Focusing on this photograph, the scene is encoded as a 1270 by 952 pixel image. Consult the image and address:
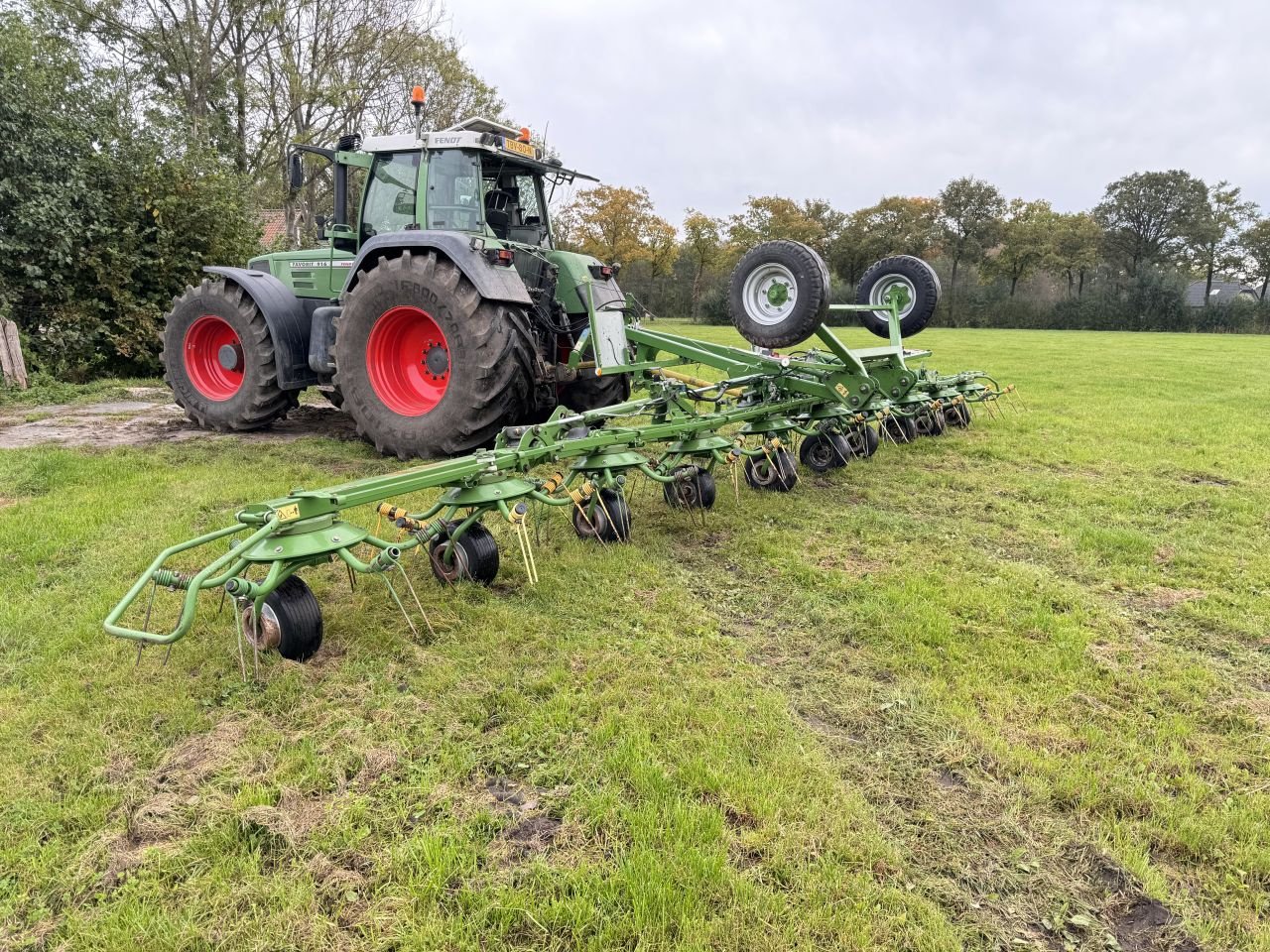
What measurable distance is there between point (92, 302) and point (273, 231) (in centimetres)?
1349

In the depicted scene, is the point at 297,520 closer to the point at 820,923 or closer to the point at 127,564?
the point at 127,564

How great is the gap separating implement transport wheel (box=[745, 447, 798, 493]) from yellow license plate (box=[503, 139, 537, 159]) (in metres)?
3.27

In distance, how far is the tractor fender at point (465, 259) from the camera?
533 cm

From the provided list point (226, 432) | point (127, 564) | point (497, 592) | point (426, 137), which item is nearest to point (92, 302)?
point (226, 432)

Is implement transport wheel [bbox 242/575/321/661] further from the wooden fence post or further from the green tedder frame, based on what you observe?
the wooden fence post

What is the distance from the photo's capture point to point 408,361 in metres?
6.09

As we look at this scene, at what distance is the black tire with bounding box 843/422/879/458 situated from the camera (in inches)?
256

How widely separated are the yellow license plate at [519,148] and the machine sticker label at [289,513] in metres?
4.48

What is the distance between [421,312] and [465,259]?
2.10ft

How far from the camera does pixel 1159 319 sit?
1476 inches

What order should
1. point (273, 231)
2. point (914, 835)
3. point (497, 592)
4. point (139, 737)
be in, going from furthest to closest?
point (273, 231) < point (497, 592) < point (139, 737) < point (914, 835)

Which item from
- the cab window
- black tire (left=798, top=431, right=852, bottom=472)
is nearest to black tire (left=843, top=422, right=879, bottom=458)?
black tire (left=798, top=431, right=852, bottom=472)

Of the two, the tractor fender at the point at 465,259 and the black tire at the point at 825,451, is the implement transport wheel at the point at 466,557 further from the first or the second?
the black tire at the point at 825,451

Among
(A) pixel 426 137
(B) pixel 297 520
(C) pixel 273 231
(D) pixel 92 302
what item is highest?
(C) pixel 273 231
